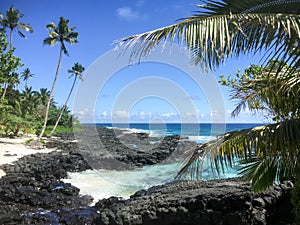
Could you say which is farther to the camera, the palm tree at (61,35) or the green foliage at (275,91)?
the palm tree at (61,35)

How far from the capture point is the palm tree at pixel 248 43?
7.38ft

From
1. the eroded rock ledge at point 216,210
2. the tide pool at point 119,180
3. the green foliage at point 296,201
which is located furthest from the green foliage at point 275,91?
the tide pool at point 119,180

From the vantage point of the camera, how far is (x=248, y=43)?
2.63 metres

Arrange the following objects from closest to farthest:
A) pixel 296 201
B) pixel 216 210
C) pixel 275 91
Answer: pixel 275 91 < pixel 296 201 < pixel 216 210

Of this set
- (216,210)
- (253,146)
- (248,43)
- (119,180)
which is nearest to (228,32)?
(248,43)

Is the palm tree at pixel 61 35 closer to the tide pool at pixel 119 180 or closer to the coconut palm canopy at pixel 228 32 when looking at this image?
the tide pool at pixel 119 180

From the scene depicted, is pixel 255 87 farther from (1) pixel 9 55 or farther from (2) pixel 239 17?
(1) pixel 9 55

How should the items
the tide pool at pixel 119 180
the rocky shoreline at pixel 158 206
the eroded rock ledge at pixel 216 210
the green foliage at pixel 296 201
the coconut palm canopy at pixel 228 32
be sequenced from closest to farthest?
1. the coconut palm canopy at pixel 228 32
2. the green foliage at pixel 296 201
3. the eroded rock ledge at pixel 216 210
4. the rocky shoreline at pixel 158 206
5. the tide pool at pixel 119 180

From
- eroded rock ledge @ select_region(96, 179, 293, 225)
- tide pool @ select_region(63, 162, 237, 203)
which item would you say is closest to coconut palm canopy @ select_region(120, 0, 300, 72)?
eroded rock ledge @ select_region(96, 179, 293, 225)

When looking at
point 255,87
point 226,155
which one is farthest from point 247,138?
point 255,87

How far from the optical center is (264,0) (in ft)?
9.05

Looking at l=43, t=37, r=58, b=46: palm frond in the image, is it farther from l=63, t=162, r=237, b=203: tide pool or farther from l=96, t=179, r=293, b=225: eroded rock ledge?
l=96, t=179, r=293, b=225: eroded rock ledge

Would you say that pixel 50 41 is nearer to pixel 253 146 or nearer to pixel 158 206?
pixel 158 206

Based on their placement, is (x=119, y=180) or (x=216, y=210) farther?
(x=119, y=180)
